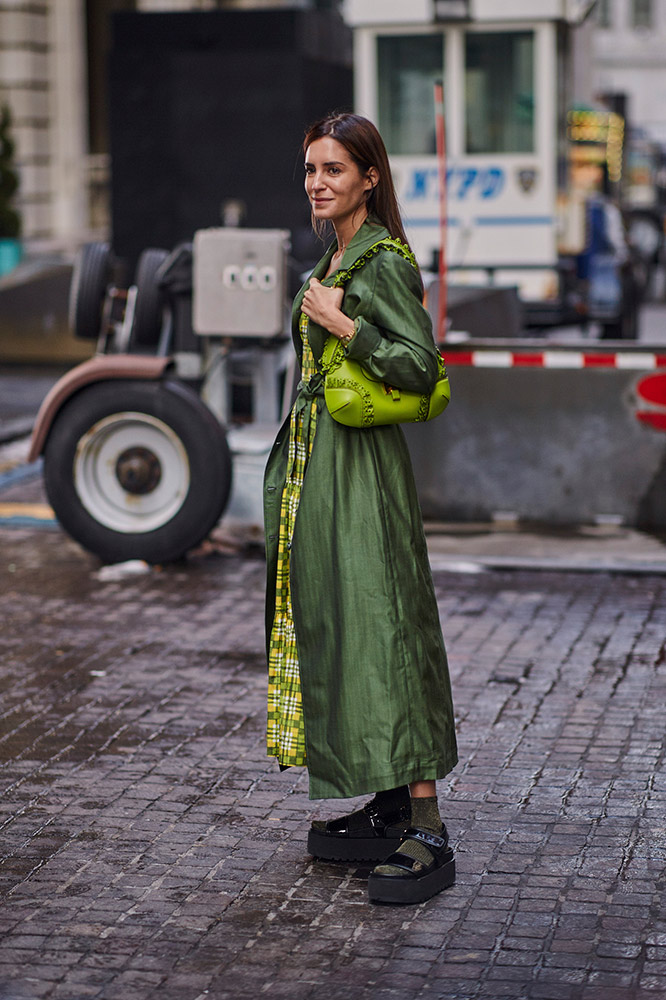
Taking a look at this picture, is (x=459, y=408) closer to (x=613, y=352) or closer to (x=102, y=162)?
(x=613, y=352)

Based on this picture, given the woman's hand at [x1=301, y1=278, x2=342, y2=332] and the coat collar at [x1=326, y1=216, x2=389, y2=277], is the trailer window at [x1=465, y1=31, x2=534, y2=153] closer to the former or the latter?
the coat collar at [x1=326, y1=216, x2=389, y2=277]

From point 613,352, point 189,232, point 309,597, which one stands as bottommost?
point 309,597

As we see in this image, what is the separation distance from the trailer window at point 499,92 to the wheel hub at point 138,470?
756 centimetres

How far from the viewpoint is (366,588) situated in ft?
13.7

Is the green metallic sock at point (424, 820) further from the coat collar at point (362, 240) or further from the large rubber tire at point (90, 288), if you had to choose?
the large rubber tire at point (90, 288)

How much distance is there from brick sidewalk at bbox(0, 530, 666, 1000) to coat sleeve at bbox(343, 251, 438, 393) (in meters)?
1.34

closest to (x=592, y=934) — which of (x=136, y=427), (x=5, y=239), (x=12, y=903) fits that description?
(x=12, y=903)

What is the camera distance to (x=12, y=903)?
4.20m

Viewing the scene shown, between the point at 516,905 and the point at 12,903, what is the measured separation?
1277 mm

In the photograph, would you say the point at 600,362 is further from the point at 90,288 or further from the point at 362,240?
the point at 362,240

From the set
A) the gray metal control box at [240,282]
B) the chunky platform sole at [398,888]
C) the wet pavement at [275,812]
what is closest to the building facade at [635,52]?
the gray metal control box at [240,282]

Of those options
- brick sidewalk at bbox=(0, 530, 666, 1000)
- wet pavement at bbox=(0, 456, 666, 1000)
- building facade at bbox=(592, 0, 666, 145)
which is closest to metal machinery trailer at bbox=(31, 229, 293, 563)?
wet pavement at bbox=(0, 456, 666, 1000)

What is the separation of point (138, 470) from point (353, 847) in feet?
13.4

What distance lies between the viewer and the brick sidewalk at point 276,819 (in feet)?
12.6
